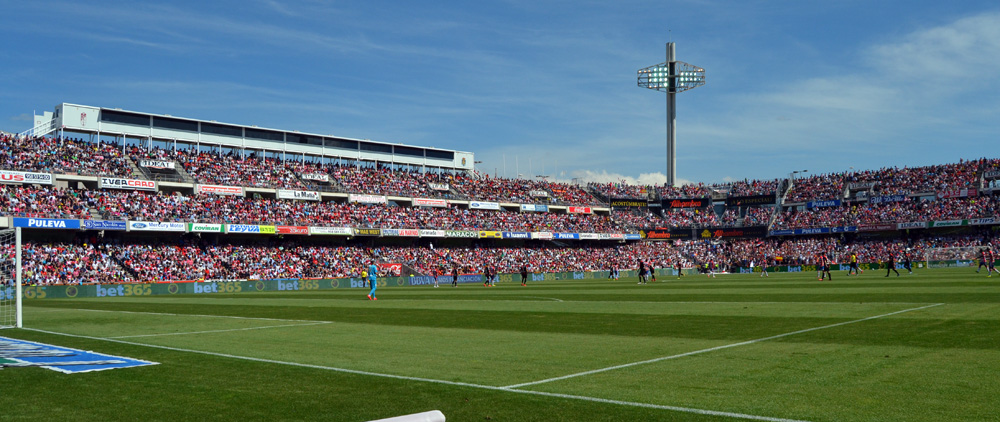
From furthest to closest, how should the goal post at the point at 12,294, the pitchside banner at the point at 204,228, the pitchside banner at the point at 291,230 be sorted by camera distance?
1. the pitchside banner at the point at 291,230
2. the pitchside banner at the point at 204,228
3. the goal post at the point at 12,294

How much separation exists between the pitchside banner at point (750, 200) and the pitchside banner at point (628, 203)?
1171cm

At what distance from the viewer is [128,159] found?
6538cm

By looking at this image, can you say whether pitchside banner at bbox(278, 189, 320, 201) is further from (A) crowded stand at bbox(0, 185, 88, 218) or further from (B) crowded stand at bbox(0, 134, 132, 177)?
(A) crowded stand at bbox(0, 185, 88, 218)

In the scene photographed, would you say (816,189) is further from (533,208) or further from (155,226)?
(155,226)

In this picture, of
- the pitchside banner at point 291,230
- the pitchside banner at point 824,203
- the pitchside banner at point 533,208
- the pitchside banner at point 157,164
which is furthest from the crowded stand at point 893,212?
the pitchside banner at point 157,164

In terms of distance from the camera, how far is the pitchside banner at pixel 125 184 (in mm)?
60656

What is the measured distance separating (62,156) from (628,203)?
70307 mm

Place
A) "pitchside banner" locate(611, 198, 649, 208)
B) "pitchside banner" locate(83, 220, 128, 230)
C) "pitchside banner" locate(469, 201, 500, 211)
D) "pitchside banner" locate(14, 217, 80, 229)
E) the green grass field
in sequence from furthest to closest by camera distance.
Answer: "pitchside banner" locate(611, 198, 649, 208) → "pitchside banner" locate(469, 201, 500, 211) → "pitchside banner" locate(83, 220, 128, 230) → "pitchside banner" locate(14, 217, 80, 229) → the green grass field

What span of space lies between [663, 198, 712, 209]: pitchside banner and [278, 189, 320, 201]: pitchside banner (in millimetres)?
51954

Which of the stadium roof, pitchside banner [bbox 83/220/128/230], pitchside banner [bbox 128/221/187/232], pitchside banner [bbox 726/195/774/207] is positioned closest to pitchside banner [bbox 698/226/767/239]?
pitchside banner [bbox 726/195/774/207]

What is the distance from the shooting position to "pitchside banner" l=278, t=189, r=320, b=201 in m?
72.4

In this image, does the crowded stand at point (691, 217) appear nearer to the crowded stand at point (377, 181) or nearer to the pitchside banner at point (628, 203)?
the pitchside banner at point (628, 203)

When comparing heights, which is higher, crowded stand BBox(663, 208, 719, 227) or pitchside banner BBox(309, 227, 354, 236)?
crowded stand BBox(663, 208, 719, 227)

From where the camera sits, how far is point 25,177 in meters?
56.1
